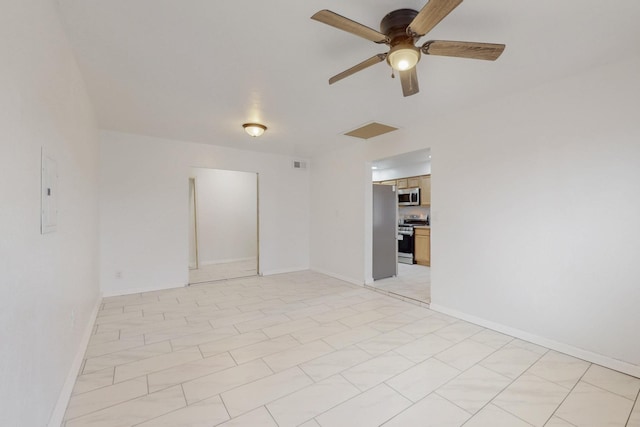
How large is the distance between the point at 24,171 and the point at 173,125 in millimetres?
2924

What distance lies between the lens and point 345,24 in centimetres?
147

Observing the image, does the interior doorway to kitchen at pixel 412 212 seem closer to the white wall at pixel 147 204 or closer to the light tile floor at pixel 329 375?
the light tile floor at pixel 329 375

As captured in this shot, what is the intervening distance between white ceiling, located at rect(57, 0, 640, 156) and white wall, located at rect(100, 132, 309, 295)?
844 mm

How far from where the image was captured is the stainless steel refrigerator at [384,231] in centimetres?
497

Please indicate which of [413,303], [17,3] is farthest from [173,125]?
[413,303]

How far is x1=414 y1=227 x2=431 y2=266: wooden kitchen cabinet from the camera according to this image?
626cm

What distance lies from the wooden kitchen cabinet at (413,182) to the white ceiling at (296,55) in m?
3.61

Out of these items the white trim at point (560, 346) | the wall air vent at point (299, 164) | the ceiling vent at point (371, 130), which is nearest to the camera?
the white trim at point (560, 346)

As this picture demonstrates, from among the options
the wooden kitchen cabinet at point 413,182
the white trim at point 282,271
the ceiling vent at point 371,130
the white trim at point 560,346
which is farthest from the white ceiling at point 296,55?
the wooden kitchen cabinet at point 413,182

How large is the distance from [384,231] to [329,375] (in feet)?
11.0

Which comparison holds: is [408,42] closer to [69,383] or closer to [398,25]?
[398,25]

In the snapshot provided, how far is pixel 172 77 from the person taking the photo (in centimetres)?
251

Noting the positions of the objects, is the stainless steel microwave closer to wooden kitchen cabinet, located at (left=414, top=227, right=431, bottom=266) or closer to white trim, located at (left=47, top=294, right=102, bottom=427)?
wooden kitchen cabinet, located at (left=414, top=227, right=431, bottom=266)

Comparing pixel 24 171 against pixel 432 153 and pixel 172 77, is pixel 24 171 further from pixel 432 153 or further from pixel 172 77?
pixel 432 153
